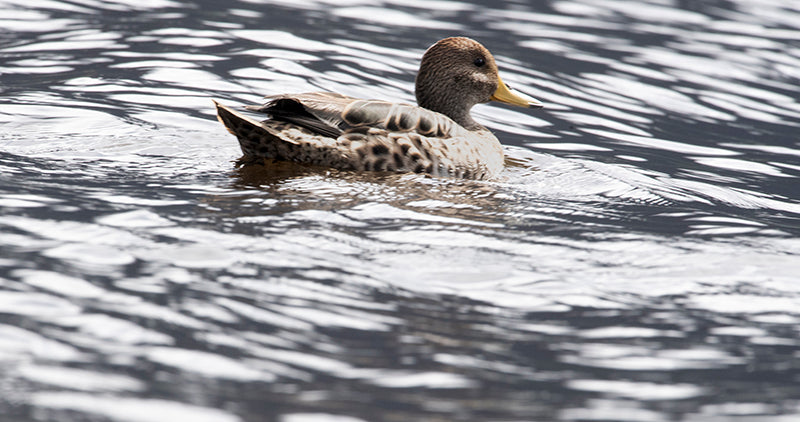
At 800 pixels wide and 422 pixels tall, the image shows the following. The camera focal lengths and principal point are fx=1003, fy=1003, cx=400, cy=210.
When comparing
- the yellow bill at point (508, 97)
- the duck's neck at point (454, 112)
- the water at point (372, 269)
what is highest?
the yellow bill at point (508, 97)

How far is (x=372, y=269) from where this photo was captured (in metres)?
5.10

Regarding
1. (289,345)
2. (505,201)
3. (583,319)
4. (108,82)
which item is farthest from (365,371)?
(108,82)

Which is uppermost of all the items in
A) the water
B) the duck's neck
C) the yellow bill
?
the yellow bill

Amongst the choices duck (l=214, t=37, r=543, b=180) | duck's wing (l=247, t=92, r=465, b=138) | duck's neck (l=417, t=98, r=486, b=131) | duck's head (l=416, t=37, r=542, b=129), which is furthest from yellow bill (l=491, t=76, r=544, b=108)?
duck's wing (l=247, t=92, r=465, b=138)

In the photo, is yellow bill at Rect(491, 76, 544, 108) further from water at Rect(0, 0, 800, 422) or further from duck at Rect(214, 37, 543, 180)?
duck at Rect(214, 37, 543, 180)

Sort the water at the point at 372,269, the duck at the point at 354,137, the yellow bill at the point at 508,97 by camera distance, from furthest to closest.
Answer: the yellow bill at the point at 508,97, the duck at the point at 354,137, the water at the point at 372,269

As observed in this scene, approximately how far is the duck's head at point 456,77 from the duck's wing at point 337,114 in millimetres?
1118

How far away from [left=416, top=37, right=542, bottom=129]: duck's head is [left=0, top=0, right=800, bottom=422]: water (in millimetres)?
684

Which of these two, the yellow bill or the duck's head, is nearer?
the duck's head

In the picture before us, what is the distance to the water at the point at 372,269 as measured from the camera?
390cm

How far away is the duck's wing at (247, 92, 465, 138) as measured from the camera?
277 inches

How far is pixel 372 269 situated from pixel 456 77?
3.59 meters

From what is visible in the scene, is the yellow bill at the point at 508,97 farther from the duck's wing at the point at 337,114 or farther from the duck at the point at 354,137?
the duck's wing at the point at 337,114

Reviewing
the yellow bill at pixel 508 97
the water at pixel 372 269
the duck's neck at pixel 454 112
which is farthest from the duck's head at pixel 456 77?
the water at pixel 372 269
